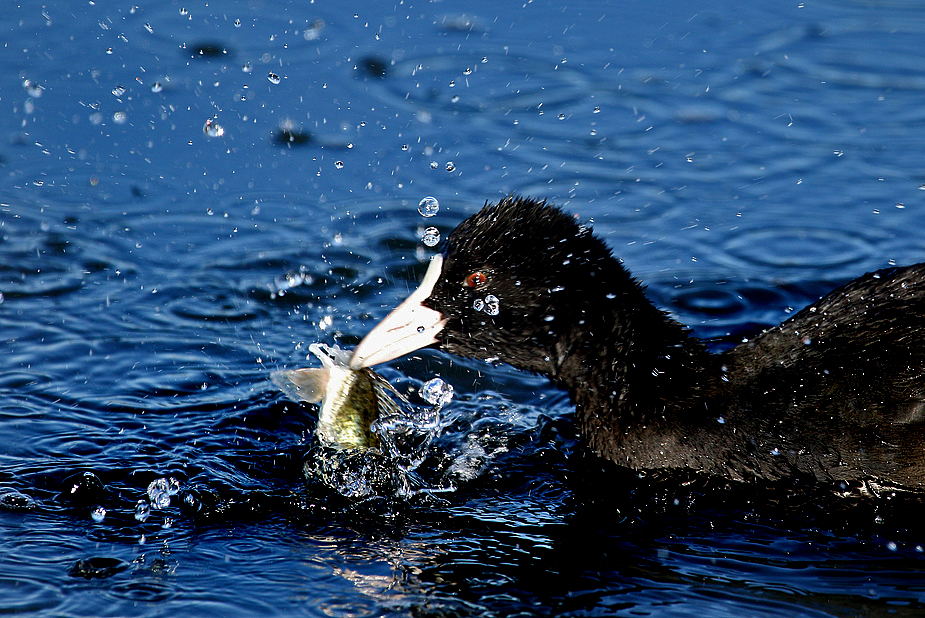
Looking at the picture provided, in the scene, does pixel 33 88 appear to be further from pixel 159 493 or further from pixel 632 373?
pixel 632 373

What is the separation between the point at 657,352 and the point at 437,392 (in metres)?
1.00

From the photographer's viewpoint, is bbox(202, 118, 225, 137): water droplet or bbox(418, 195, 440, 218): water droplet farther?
bbox(202, 118, 225, 137): water droplet

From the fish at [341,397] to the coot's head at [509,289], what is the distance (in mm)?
66

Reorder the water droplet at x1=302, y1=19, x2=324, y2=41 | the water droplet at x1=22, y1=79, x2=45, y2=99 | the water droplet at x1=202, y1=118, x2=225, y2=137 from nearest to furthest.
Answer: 1. the water droplet at x1=202, y1=118, x2=225, y2=137
2. the water droplet at x1=22, y1=79, x2=45, y2=99
3. the water droplet at x1=302, y1=19, x2=324, y2=41

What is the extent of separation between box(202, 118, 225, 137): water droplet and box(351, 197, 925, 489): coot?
279cm

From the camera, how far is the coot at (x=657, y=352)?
3977 millimetres

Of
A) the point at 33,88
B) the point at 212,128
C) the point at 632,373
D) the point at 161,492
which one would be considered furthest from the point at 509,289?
the point at 33,88

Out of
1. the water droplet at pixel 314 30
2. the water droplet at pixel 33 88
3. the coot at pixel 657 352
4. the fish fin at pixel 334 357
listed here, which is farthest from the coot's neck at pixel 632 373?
the water droplet at pixel 33 88

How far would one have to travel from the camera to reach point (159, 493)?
4027mm

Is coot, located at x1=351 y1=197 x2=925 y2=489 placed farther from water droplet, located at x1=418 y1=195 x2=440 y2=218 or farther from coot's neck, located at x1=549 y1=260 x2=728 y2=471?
water droplet, located at x1=418 y1=195 x2=440 y2=218

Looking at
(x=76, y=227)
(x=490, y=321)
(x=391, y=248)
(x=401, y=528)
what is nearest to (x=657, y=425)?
(x=490, y=321)

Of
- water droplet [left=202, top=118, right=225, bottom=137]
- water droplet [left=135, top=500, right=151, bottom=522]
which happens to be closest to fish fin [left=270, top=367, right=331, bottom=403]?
water droplet [left=135, top=500, right=151, bottom=522]

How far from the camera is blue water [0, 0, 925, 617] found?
367 cm

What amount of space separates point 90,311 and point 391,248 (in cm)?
154
